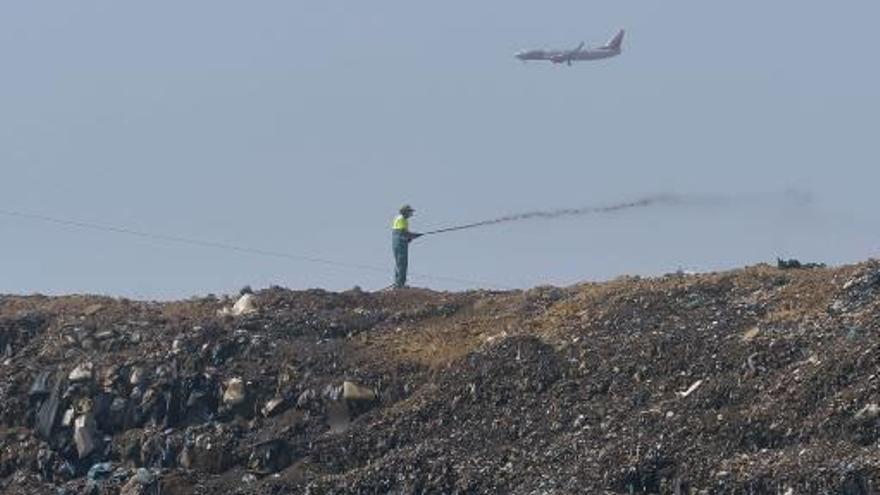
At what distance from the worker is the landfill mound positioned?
162cm

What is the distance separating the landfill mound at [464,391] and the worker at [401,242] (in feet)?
5.32

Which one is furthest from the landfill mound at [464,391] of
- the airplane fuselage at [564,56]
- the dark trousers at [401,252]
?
the airplane fuselage at [564,56]

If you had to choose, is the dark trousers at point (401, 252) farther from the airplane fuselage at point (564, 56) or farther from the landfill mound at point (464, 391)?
the airplane fuselage at point (564, 56)

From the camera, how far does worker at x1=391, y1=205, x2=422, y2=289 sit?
38.2 metres

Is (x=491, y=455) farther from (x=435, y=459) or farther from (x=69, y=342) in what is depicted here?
(x=69, y=342)

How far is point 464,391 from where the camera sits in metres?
31.4

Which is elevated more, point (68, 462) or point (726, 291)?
point (726, 291)

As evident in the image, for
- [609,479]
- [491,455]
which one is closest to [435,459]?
[491,455]

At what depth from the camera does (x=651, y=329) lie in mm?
31984

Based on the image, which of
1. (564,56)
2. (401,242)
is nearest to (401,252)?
(401,242)

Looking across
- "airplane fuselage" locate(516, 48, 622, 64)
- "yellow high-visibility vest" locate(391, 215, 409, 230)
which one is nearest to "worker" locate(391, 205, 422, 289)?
"yellow high-visibility vest" locate(391, 215, 409, 230)

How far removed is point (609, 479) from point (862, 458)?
3.35 meters

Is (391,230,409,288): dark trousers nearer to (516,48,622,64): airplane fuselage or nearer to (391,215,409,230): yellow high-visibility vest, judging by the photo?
(391,215,409,230): yellow high-visibility vest

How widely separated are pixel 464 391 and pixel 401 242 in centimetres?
727
